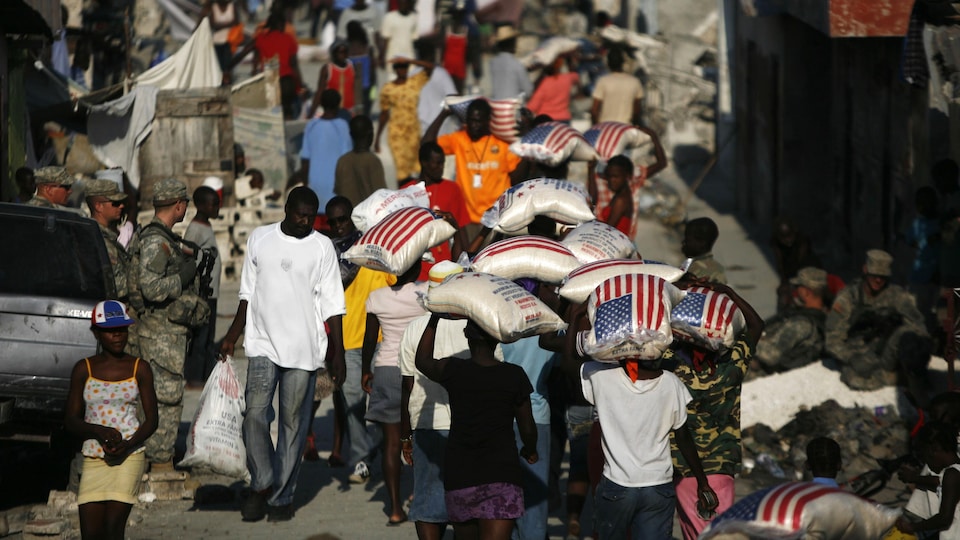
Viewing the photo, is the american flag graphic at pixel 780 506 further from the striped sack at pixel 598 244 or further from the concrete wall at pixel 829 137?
the concrete wall at pixel 829 137

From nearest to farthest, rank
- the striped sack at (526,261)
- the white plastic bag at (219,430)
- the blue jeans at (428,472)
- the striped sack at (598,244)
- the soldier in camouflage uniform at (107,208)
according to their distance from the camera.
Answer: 1. the blue jeans at (428,472)
2. the striped sack at (526,261)
3. the white plastic bag at (219,430)
4. the striped sack at (598,244)
5. the soldier in camouflage uniform at (107,208)

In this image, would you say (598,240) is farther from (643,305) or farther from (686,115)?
(686,115)

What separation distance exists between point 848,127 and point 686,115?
22.1 feet

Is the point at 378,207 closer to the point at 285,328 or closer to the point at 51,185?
the point at 285,328

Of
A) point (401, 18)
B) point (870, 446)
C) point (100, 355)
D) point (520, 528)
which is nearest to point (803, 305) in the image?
point (870, 446)

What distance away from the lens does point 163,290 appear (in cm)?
848

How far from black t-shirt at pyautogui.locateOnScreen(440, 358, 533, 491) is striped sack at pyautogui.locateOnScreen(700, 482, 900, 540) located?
4.92ft

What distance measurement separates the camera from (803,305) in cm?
1160

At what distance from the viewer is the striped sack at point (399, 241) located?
8.12m

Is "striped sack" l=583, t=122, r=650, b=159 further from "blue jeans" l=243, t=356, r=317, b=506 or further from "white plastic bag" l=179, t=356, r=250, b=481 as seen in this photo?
"white plastic bag" l=179, t=356, r=250, b=481

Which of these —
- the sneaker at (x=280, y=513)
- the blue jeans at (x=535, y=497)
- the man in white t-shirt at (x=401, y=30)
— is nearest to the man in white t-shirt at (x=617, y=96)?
the man in white t-shirt at (x=401, y=30)

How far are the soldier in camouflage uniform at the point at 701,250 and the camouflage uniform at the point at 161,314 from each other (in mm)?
2952

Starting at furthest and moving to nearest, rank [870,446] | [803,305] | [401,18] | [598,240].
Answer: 1. [401,18]
2. [803,305]
3. [870,446]
4. [598,240]

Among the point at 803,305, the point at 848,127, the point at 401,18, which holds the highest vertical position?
the point at 401,18
